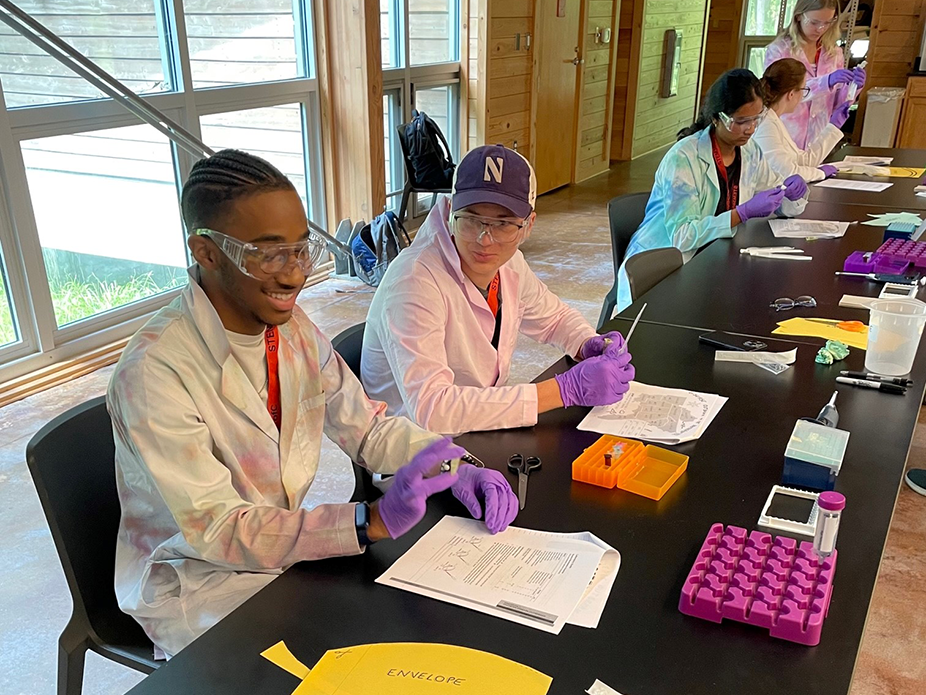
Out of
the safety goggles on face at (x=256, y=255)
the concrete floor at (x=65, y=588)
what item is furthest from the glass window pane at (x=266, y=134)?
the safety goggles on face at (x=256, y=255)

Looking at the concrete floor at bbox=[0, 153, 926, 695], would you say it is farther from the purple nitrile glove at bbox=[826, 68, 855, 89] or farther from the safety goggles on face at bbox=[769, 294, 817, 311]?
the purple nitrile glove at bbox=[826, 68, 855, 89]

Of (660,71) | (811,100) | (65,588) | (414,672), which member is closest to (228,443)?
(414,672)

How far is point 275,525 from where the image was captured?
3.70 feet

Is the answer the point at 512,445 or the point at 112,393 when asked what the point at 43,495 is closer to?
the point at 112,393

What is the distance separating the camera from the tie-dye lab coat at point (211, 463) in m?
1.12

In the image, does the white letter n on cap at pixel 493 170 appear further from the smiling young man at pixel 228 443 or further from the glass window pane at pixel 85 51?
the glass window pane at pixel 85 51

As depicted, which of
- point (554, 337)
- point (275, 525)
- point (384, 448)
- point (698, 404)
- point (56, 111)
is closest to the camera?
point (275, 525)

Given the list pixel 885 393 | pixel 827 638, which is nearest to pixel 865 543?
pixel 827 638

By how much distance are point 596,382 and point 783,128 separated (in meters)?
2.75

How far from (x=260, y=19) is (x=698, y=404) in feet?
12.0

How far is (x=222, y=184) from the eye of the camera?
3.88ft

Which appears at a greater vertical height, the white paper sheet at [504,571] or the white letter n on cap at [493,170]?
the white letter n on cap at [493,170]

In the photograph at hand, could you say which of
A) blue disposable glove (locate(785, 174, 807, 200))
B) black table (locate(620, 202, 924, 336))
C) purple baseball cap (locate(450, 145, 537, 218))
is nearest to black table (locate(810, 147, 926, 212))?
blue disposable glove (locate(785, 174, 807, 200))

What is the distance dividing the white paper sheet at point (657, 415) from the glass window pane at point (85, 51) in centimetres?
276
